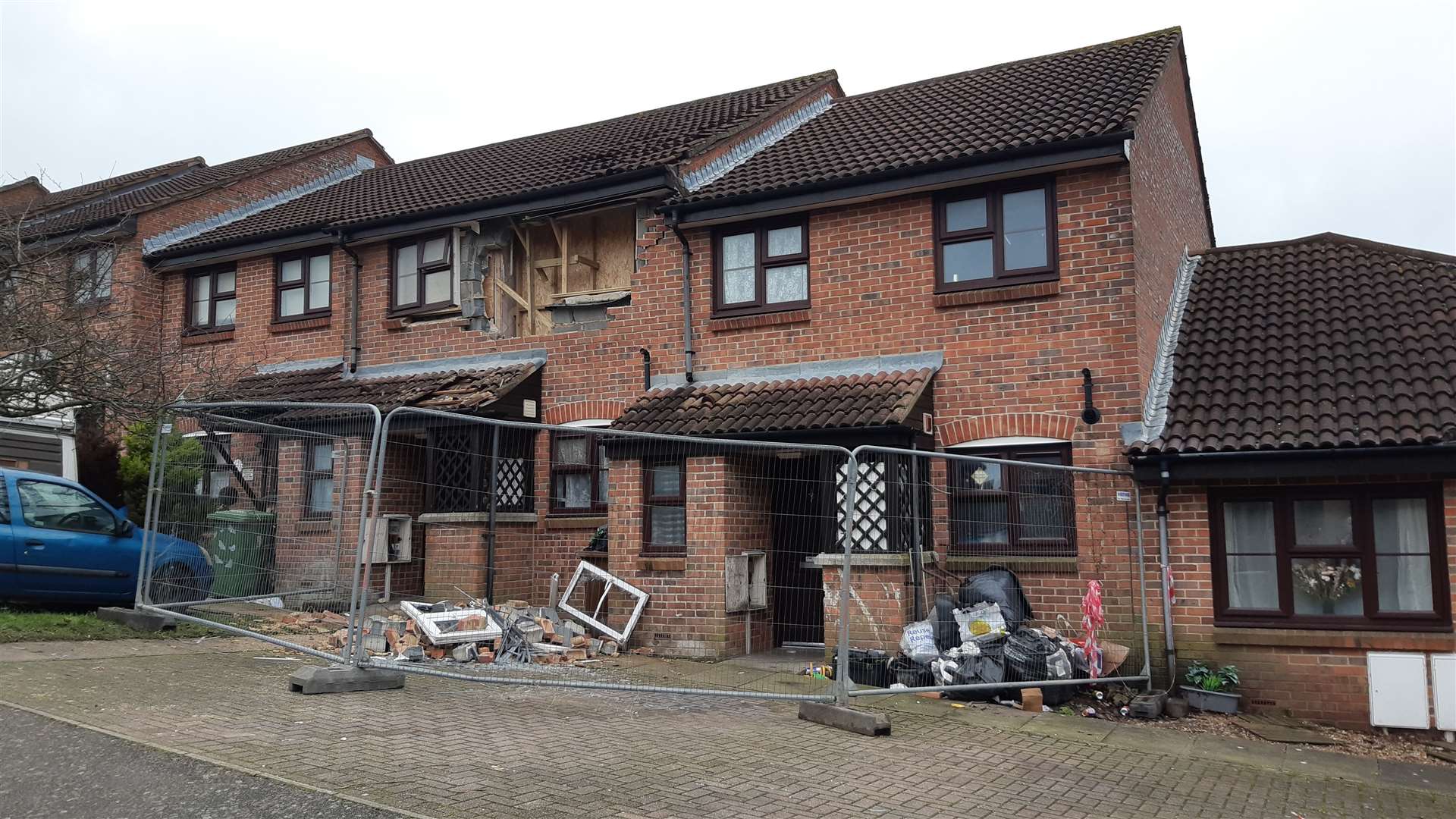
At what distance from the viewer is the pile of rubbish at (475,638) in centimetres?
997

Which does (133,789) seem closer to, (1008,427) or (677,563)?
(677,563)

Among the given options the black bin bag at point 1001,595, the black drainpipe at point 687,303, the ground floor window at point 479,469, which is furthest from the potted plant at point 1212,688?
the ground floor window at point 479,469

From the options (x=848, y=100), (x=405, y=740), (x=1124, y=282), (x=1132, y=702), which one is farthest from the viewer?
(x=848, y=100)

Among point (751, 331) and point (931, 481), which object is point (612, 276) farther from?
point (931, 481)

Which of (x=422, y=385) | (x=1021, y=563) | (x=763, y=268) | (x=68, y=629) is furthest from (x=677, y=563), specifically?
(x=68, y=629)

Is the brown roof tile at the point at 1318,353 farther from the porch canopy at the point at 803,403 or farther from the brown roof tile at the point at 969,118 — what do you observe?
the brown roof tile at the point at 969,118

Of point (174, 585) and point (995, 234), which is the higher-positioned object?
point (995, 234)

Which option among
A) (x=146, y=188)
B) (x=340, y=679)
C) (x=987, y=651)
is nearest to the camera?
(x=340, y=679)

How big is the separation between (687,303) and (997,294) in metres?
3.89

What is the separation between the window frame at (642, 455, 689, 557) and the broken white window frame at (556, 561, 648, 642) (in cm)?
46

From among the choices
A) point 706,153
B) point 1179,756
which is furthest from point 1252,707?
point 706,153

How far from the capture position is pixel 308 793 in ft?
17.3

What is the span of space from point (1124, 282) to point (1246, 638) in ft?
12.2

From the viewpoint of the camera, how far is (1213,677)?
9.91m
